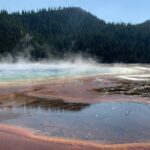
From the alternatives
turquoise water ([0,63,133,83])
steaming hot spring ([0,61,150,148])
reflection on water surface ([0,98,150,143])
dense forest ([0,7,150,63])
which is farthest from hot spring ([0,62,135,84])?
dense forest ([0,7,150,63])

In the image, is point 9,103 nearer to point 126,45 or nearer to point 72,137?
point 72,137

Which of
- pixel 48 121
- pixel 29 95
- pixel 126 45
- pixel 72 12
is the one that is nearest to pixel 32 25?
pixel 72 12

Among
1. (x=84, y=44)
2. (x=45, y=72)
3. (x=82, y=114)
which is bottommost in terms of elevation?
(x=45, y=72)

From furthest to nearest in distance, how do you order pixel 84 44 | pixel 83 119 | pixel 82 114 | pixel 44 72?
pixel 84 44
pixel 44 72
pixel 82 114
pixel 83 119

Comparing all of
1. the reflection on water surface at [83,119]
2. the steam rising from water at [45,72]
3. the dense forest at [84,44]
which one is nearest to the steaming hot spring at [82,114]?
the reflection on water surface at [83,119]

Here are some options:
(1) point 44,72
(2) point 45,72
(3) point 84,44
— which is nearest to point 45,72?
(2) point 45,72

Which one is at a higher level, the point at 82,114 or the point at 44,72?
the point at 82,114

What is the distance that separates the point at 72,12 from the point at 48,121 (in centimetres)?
17876

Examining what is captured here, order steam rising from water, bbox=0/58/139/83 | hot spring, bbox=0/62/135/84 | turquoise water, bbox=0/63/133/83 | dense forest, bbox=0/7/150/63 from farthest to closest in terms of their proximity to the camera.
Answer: dense forest, bbox=0/7/150/63 < steam rising from water, bbox=0/58/139/83 < turquoise water, bbox=0/63/133/83 < hot spring, bbox=0/62/135/84

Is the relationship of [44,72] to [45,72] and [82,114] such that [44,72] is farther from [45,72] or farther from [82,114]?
[82,114]

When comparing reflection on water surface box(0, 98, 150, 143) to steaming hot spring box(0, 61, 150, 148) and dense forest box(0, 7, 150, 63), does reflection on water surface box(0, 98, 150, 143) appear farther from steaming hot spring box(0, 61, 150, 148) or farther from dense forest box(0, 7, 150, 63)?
dense forest box(0, 7, 150, 63)

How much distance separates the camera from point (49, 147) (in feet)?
39.8

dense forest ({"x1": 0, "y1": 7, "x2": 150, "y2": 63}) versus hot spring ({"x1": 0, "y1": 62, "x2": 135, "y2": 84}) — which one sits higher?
dense forest ({"x1": 0, "y1": 7, "x2": 150, "y2": 63})

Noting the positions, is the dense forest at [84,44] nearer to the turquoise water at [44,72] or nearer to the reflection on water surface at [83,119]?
the turquoise water at [44,72]
